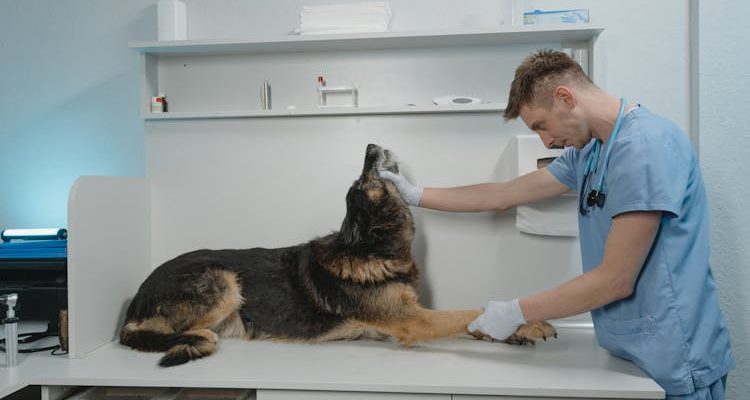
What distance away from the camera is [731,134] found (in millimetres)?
2174

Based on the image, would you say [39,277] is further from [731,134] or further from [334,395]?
[731,134]

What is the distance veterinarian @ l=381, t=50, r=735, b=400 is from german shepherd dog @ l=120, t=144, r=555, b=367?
29cm

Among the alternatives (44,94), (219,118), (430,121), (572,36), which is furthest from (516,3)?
(44,94)

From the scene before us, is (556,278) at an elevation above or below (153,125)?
below

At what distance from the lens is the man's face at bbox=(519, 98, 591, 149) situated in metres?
1.63

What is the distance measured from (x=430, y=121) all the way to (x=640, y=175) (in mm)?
960

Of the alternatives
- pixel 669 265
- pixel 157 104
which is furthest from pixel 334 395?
pixel 157 104

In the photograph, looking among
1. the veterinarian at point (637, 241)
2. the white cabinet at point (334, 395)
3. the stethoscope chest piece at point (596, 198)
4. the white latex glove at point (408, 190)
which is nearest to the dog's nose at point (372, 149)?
the white latex glove at point (408, 190)

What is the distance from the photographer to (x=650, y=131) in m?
1.51

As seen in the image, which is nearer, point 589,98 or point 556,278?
point 589,98

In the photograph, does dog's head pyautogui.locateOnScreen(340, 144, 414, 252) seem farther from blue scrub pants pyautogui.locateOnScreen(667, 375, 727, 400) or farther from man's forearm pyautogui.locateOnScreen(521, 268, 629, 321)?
blue scrub pants pyautogui.locateOnScreen(667, 375, 727, 400)

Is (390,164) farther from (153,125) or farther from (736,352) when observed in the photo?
(736,352)

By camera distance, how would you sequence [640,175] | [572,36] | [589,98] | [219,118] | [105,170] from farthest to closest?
[105,170] → [219,118] → [572,36] → [589,98] → [640,175]

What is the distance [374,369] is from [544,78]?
99 cm
